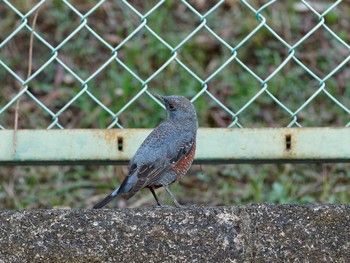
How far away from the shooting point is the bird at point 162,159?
345 cm

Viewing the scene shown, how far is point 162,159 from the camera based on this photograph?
11.8 feet

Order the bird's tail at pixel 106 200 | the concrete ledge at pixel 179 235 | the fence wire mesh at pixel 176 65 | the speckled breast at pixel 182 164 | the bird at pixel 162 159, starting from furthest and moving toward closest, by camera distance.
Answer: the fence wire mesh at pixel 176 65 → the speckled breast at pixel 182 164 → the bird at pixel 162 159 → the bird's tail at pixel 106 200 → the concrete ledge at pixel 179 235

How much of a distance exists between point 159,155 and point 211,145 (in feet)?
0.69

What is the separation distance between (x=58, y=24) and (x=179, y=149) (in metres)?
3.22

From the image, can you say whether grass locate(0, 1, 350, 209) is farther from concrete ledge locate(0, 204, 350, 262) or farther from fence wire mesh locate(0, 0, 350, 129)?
concrete ledge locate(0, 204, 350, 262)

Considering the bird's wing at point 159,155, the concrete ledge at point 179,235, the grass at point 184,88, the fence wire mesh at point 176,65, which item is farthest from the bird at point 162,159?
the fence wire mesh at point 176,65

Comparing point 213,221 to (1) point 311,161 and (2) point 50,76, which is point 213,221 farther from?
(2) point 50,76

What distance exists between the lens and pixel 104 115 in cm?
595

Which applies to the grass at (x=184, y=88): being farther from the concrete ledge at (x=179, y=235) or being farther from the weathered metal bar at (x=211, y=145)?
the concrete ledge at (x=179, y=235)

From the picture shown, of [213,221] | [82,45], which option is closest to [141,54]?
[82,45]

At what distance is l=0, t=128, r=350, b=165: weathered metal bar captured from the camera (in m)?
3.55

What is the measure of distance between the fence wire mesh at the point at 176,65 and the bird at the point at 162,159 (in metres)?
2.19

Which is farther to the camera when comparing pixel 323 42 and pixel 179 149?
pixel 323 42

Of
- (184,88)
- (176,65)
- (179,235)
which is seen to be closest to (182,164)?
(179,235)
